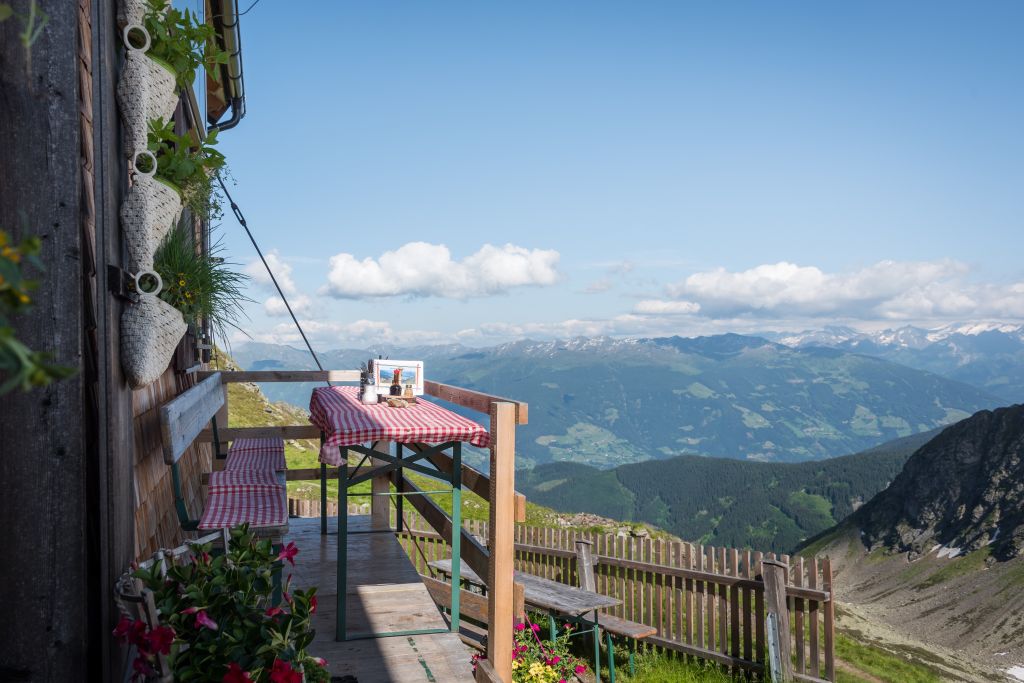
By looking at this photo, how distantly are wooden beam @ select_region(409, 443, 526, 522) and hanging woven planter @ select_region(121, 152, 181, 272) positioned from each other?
6.63 feet

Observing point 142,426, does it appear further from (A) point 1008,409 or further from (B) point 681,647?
(A) point 1008,409

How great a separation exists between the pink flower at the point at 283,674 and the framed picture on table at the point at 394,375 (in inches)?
132

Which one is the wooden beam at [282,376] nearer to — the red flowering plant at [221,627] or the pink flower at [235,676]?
the red flowering plant at [221,627]

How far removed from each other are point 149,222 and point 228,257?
1649 millimetres

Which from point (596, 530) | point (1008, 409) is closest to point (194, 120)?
point (596, 530)

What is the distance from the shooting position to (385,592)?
527cm

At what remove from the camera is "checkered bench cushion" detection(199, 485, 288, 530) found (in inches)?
145

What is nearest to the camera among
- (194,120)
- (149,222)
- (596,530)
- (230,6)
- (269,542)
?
(269,542)

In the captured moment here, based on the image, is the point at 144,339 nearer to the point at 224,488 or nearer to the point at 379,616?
the point at 224,488

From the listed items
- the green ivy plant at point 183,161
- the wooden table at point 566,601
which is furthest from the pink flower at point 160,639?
the wooden table at point 566,601

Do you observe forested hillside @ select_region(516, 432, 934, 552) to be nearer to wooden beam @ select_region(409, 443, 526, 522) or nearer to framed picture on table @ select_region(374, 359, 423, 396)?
framed picture on table @ select_region(374, 359, 423, 396)

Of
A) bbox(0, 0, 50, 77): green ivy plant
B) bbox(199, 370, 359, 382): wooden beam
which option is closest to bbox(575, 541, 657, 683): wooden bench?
bbox(199, 370, 359, 382): wooden beam

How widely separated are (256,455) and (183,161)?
2988 mm

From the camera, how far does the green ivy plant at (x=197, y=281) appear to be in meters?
3.74
